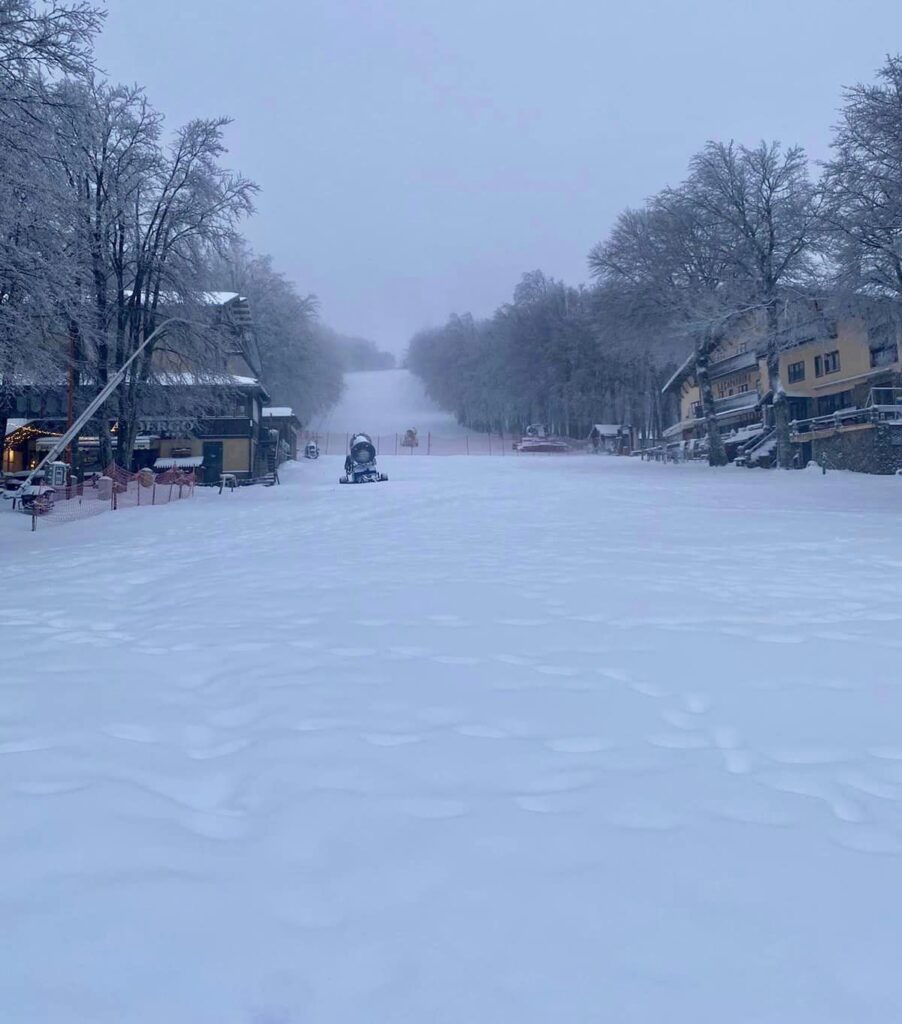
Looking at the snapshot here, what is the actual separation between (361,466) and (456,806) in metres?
36.4

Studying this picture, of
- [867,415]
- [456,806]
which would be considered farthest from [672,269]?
[456,806]

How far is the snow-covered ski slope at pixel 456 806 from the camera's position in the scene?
2.41 m

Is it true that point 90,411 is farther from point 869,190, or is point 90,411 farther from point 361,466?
point 869,190

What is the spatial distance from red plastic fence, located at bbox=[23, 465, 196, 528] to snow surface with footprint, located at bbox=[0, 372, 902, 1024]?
A: 14.5 metres

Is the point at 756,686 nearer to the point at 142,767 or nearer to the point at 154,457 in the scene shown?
the point at 142,767

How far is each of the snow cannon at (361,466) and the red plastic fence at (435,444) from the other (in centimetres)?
3367

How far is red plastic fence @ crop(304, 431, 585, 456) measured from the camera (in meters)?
77.2

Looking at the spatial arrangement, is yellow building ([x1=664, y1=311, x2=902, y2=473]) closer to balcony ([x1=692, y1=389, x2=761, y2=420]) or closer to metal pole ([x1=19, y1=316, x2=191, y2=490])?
Result: balcony ([x1=692, y1=389, x2=761, y2=420])

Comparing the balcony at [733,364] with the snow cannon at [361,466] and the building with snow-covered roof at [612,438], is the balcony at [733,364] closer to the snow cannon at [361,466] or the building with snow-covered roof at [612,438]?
the building with snow-covered roof at [612,438]

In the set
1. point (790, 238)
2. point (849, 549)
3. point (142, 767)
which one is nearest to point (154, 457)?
point (790, 238)

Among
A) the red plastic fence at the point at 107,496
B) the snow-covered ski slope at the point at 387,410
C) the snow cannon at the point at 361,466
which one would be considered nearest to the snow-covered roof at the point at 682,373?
the snow cannon at the point at 361,466

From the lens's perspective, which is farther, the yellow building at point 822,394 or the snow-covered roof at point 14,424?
the snow-covered roof at point 14,424

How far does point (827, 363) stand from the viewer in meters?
42.4

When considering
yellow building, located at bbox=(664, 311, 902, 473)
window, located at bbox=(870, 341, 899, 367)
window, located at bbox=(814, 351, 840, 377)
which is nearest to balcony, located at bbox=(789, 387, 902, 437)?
yellow building, located at bbox=(664, 311, 902, 473)
